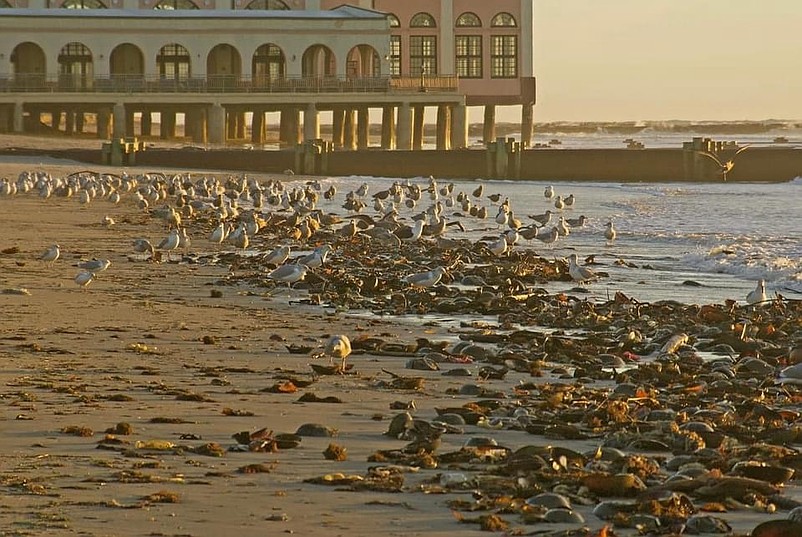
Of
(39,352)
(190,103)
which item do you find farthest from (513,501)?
(190,103)

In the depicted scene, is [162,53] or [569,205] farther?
[162,53]

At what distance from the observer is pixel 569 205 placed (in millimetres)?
35031

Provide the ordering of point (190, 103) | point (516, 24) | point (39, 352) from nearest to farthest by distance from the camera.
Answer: point (39, 352), point (190, 103), point (516, 24)

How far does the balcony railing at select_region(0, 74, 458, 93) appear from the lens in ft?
214

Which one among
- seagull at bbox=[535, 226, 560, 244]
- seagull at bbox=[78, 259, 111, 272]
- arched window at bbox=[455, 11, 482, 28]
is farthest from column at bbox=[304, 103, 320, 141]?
seagull at bbox=[78, 259, 111, 272]

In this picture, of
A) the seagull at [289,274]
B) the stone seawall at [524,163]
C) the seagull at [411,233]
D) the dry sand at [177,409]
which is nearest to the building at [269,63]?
the stone seawall at [524,163]

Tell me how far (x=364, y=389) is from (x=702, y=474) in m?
3.14

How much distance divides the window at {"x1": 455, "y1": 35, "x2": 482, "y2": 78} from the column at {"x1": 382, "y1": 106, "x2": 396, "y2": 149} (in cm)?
697

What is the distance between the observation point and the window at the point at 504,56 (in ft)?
258

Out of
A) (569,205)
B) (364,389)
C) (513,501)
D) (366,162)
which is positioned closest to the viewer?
(513,501)

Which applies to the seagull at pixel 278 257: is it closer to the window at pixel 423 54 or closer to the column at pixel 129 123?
the column at pixel 129 123

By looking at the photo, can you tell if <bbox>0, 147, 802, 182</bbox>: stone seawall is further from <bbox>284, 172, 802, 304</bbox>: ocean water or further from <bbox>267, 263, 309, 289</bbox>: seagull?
<bbox>267, 263, 309, 289</bbox>: seagull

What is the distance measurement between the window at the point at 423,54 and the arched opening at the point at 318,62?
3863 mm

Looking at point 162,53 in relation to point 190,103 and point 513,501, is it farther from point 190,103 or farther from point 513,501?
point 513,501
